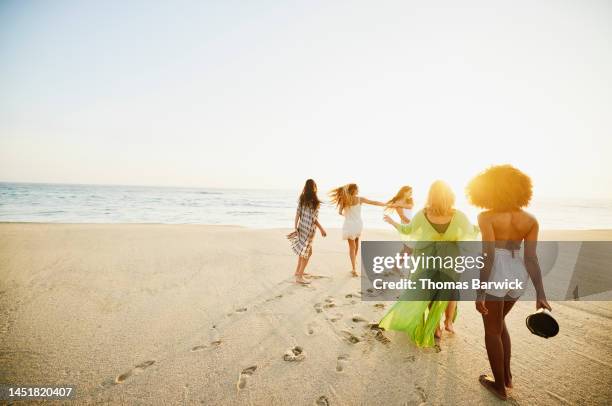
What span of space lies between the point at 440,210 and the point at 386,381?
216 centimetres

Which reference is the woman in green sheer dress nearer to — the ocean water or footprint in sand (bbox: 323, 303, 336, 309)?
footprint in sand (bbox: 323, 303, 336, 309)

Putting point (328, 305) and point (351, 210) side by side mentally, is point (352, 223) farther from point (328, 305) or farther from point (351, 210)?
point (328, 305)

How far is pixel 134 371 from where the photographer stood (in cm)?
314

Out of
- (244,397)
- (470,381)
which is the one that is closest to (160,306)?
(244,397)

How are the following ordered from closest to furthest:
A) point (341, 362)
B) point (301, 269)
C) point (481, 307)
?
point (481, 307) → point (341, 362) → point (301, 269)

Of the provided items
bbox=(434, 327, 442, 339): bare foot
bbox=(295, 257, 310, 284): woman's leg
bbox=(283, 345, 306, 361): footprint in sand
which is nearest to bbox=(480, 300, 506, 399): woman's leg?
bbox=(434, 327, 442, 339): bare foot

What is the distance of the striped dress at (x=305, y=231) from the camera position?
22.0 ft

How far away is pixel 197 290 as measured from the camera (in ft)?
18.6

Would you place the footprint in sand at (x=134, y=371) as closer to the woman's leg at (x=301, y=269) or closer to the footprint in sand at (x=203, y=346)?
the footprint in sand at (x=203, y=346)

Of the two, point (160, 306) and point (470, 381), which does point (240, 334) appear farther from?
point (470, 381)

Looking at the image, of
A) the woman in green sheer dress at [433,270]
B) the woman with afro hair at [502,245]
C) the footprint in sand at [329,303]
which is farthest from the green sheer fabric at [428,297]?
the footprint in sand at [329,303]

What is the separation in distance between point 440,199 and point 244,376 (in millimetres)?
3190

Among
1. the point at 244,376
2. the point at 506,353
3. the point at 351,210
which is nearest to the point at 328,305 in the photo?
the point at 244,376

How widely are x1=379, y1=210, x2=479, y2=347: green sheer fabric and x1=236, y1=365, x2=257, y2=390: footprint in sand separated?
182 centimetres
